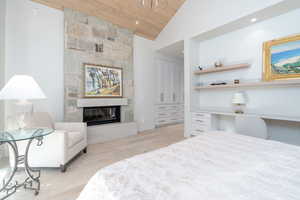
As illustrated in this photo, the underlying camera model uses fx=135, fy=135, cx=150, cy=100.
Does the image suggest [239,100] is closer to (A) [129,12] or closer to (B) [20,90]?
(A) [129,12]

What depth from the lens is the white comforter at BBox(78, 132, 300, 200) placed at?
1.95ft

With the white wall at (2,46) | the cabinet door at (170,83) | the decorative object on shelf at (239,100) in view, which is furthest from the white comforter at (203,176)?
the cabinet door at (170,83)

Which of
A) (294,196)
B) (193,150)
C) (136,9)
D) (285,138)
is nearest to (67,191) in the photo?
(193,150)

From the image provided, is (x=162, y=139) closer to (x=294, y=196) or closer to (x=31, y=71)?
(x=294, y=196)

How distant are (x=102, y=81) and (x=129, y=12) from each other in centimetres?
194

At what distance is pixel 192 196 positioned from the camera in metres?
0.57

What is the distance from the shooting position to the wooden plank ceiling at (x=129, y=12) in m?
3.05

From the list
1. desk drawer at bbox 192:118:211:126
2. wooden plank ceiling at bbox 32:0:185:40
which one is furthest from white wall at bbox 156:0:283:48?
desk drawer at bbox 192:118:211:126

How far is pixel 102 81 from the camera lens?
351 centimetres

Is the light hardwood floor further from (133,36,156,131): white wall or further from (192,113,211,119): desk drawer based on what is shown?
(133,36,156,131): white wall

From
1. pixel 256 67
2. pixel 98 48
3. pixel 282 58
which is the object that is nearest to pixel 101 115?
pixel 98 48

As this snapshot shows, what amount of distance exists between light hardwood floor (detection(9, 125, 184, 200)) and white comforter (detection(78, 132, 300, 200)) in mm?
1148

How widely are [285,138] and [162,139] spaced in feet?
7.98

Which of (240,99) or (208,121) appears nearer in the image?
(240,99)
